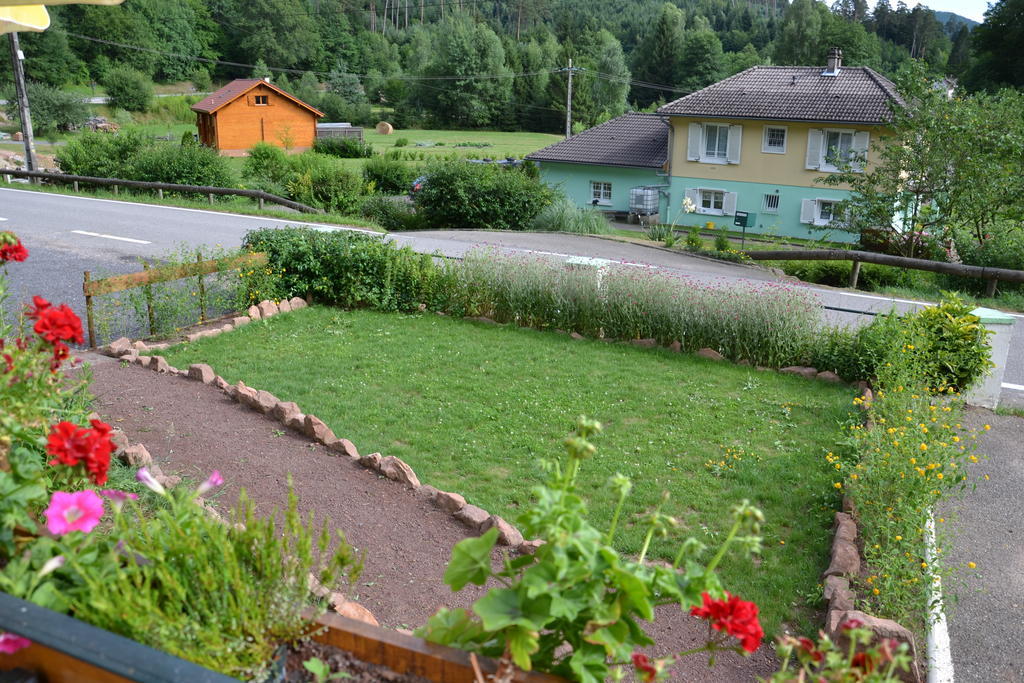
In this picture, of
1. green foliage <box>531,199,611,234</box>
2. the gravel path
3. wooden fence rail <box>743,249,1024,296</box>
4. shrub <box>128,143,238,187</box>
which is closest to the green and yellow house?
green foliage <box>531,199,611,234</box>

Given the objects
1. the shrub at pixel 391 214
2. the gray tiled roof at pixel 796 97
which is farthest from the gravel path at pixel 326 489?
the gray tiled roof at pixel 796 97

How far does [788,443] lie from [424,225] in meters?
19.9

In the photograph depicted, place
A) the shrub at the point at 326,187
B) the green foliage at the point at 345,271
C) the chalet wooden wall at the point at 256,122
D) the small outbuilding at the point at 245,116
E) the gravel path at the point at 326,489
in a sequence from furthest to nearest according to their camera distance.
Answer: the chalet wooden wall at the point at 256,122 < the small outbuilding at the point at 245,116 < the shrub at the point at 326,187 < the green foliage at the point at 345,271 < the gravel path at the point at 326,489

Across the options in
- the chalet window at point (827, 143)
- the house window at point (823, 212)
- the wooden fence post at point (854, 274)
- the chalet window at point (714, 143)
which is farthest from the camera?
the chalet window at point (714, 143)

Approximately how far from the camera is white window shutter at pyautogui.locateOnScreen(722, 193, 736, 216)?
36.9m

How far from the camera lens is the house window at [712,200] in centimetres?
3759

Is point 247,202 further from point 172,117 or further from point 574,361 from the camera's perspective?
point 172,117

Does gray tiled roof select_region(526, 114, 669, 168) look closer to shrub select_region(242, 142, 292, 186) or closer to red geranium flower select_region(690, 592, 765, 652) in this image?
shrub select_region(242, 142, 292, 186)

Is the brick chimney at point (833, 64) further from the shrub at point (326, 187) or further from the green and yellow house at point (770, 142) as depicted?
the shrub at point (326, 187)

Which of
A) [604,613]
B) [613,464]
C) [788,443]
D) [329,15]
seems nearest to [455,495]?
[613,464]

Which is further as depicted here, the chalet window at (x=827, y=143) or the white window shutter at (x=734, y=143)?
the white window shutter at (x=734, y=143)

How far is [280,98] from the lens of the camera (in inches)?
2077

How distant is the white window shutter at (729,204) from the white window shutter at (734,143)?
4.80 feet

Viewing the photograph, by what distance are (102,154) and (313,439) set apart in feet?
80.8
